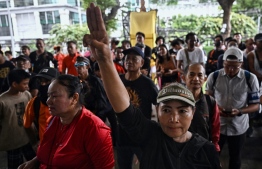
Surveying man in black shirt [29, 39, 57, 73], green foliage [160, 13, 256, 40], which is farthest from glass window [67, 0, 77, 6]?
man in black shirt [29, 39, 57, 73]

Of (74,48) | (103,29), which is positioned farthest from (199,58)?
(103,29)

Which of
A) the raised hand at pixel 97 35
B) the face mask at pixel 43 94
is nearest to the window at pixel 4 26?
the face mask at pixel 43 94

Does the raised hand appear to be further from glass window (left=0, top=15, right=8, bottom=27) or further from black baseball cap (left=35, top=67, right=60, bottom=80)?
glass window (left=0, top=15, right=8, bottom=27)

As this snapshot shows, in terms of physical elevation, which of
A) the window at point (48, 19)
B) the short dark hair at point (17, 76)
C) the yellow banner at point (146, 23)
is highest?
the window at point (48, 19)

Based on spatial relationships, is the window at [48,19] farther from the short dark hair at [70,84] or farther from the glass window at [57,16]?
the short dark hair at [70,84]

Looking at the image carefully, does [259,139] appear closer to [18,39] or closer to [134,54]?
[134,54]

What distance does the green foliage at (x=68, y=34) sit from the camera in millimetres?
16328

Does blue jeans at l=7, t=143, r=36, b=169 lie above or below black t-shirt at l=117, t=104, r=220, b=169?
below

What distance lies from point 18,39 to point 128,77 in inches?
901

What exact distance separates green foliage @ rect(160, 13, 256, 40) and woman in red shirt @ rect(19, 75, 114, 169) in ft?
46.6

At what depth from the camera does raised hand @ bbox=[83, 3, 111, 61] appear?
3.80 feet

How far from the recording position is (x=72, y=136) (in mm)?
1655

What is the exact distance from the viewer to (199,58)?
15.6ft

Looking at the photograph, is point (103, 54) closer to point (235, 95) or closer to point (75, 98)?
point (75, 98)
